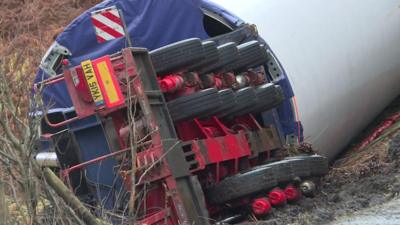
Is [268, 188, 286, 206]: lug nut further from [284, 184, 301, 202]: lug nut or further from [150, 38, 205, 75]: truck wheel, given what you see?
[150, 38, 205, 75]: truck wheel

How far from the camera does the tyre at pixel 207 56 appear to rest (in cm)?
585

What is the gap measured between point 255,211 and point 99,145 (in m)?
1.55

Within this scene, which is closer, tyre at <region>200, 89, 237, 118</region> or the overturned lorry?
the overturned lorry

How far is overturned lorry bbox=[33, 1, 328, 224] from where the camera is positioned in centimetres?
528

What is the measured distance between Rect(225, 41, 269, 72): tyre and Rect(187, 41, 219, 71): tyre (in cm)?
52

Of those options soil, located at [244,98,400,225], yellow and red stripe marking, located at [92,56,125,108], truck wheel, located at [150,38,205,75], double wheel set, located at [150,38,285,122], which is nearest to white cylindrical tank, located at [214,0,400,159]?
soil, located at [244,98,400,225]

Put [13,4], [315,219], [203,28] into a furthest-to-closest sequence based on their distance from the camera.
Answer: [13,4], [203,28], [315,219]

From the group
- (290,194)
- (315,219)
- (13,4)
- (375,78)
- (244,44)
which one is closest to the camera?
(315,219)

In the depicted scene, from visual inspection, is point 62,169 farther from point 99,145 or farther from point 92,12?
point 92,12

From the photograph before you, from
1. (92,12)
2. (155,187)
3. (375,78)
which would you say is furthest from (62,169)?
(375,78)

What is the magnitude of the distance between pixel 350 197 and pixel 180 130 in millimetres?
1539

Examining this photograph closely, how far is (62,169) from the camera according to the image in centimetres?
608

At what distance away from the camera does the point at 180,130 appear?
19.8 ft

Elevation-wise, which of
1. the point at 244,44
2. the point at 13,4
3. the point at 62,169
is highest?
the point at 13,4
